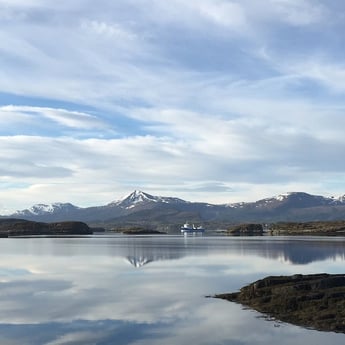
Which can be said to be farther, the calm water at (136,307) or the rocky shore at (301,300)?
the rocky shore at (301,300)

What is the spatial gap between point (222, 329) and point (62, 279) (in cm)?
2070

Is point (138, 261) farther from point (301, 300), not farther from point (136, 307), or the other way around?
point (301, 300)

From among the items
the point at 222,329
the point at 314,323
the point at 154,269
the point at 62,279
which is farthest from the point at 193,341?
the point at 154,269

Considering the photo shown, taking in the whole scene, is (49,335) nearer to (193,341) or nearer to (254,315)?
(193,341)

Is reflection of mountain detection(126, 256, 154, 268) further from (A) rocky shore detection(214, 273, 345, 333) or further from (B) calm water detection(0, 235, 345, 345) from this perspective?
(A) rocky shore detection(214, 273, 345, 333)

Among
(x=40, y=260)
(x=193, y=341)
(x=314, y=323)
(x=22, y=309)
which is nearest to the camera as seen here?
(x=193, y=341)

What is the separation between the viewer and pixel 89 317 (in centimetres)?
2642

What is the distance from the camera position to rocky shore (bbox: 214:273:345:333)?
2428 centimetres

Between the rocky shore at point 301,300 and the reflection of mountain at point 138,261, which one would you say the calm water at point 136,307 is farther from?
the reflection of mountain at point 138,261

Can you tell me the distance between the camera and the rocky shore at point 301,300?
2428cm

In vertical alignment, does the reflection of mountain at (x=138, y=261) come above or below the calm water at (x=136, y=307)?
above

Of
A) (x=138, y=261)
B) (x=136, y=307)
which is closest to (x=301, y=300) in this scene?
(x=136, y=307)

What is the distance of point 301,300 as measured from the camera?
90.0ft

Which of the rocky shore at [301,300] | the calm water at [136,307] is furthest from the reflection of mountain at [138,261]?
the rocky shore at [301,300]
